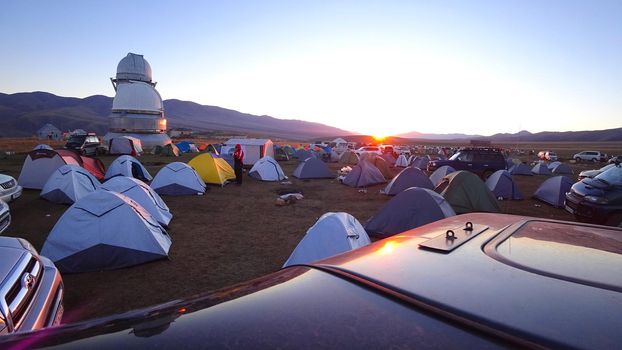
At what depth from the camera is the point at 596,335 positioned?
109cm

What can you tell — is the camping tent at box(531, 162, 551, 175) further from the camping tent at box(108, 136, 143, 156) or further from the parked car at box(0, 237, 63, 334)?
the camping tent at box(108, 136, 143, 156)

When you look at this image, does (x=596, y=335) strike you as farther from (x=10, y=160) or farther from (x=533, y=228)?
(x=10, y=160)

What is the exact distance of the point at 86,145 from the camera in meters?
30.0

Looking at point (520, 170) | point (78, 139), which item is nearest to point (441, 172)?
point (520, 170)

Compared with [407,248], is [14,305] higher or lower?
lower

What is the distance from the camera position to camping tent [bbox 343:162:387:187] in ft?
56.4

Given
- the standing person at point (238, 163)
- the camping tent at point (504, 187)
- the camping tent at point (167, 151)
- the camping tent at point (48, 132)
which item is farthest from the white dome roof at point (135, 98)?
the camping tent at point (48, 132)

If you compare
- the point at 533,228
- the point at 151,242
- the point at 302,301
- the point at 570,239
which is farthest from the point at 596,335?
the point at 151,242

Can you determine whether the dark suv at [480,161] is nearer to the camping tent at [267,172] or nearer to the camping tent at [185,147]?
the camping tent at [267,172]

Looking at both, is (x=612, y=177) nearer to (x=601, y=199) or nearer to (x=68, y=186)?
(x=601, y=199)

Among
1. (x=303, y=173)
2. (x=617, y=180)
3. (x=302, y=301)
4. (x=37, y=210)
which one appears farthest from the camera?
(x=303, y=173)

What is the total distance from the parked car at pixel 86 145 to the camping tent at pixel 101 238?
91.0ft

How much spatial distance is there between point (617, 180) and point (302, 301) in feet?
31.9

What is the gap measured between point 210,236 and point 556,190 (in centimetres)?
1294
